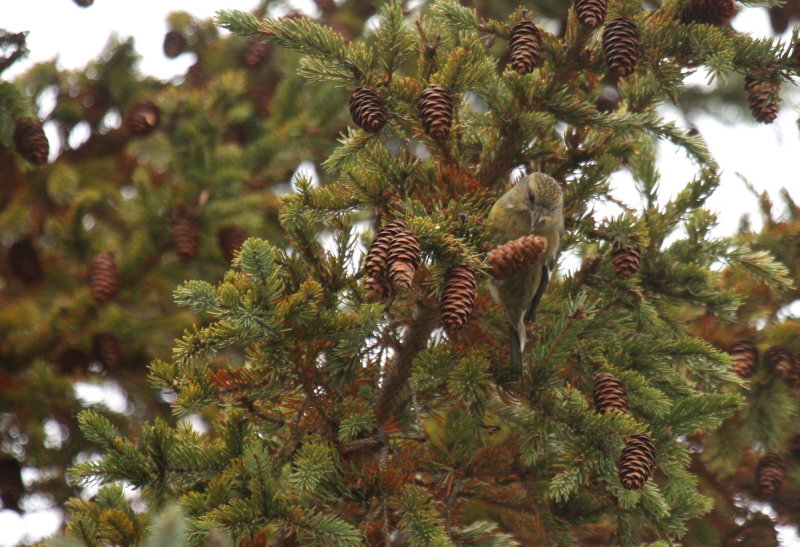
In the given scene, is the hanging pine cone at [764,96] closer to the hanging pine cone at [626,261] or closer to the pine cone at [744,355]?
the hanging pine cone at [626,261]

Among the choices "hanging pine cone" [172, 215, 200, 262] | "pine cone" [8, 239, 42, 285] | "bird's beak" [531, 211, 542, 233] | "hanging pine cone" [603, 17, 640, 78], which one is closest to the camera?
"hanging pine cone" [603, 17, 640, 78]

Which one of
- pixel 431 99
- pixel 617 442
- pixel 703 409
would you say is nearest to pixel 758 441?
pixel 703 409

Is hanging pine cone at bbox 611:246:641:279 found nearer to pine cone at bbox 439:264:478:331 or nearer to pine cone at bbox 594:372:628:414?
pine cone at bbox 594:372:628:414

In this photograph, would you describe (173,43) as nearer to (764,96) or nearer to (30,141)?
(30,141)

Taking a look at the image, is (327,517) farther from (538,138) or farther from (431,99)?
(538,138)

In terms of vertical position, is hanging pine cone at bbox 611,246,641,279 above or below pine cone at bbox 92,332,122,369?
above

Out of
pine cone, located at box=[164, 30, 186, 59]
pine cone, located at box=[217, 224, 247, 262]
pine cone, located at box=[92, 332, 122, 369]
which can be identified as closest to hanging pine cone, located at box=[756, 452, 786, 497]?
pine cone, located at box=[217, 224, 247, 262]

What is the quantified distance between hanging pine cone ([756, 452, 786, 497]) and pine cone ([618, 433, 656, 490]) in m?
1.71

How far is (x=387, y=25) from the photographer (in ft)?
9.21

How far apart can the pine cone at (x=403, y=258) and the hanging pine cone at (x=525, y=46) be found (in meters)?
0.75

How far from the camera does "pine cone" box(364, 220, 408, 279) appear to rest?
2365 millimetres

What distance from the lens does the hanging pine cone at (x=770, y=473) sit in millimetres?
3773

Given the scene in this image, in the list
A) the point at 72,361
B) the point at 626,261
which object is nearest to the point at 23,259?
the point at 72,361

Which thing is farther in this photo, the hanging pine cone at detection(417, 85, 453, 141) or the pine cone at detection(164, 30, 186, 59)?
the pine cone at detection(164, 30, 186, 59)
